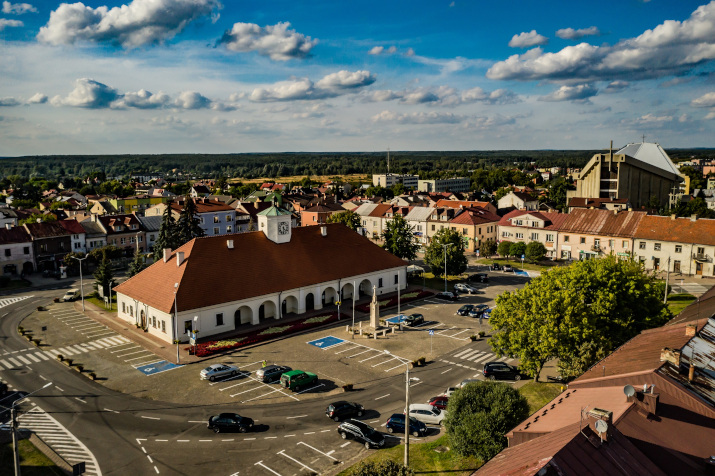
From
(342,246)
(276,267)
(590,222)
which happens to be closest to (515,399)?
(276,267)

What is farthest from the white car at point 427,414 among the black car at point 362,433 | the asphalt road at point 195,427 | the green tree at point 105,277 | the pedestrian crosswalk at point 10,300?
the pedestrian crosswalk at point 10,300

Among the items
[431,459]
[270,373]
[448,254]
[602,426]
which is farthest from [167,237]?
[602,426]

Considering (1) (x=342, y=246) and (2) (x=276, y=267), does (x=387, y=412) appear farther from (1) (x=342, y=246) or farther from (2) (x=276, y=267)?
(1) (x=342, y=246)

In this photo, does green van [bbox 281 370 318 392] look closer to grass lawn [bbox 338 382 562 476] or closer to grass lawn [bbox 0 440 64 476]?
grass lawn [bbox 338 382 562 476]

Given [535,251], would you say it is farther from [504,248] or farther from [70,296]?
[70,296]

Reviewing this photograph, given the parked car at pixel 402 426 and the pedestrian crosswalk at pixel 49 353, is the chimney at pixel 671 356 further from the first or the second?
the pedestrian crosswalk at pixel 49 353

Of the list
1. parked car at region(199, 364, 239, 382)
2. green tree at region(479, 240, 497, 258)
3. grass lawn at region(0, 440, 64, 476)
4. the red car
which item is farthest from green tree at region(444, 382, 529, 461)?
green tree at region(479, 240, 497, 258)
